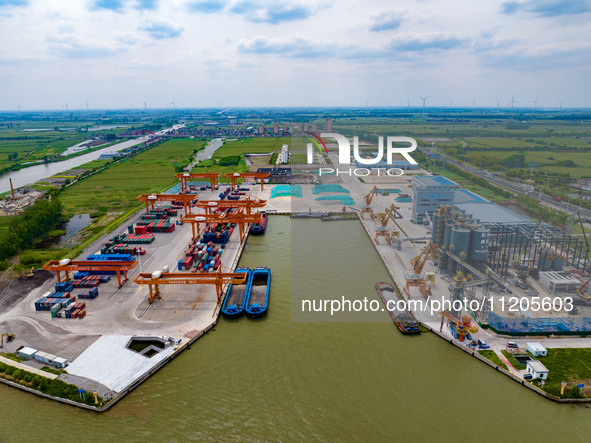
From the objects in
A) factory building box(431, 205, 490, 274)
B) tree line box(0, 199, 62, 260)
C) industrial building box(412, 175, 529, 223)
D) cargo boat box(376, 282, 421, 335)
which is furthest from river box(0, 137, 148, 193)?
factory building box(431, 205, 490, 274)

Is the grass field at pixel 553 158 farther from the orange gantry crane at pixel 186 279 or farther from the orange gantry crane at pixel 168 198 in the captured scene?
the orange gantry crane at pixel 186 279

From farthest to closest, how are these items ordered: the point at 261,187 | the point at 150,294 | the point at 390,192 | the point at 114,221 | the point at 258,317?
the point at 261,187
the point at 390,192
the point at 114,221
the point at 150,294
the point at 258,317

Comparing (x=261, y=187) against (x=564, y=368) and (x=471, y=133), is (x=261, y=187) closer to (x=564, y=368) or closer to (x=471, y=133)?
(x=564, y=368)

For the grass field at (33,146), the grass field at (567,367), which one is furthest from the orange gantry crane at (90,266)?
the grass field at (33,146)

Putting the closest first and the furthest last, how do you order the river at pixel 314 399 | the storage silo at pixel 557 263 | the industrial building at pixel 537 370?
the river at pixel 314 399
the industrial building at pixel 537 370
the storage silo at pixel 557 263

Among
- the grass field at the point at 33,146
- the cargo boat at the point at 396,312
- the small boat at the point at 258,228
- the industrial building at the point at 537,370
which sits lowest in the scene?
the industrial building at the point at 537,370

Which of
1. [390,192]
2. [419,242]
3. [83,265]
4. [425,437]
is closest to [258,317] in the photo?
[425,437]

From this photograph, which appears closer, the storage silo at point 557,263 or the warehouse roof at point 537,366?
the warehouse roof at point 537,366

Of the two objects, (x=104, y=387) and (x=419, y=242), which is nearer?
(x=104, y=387)
